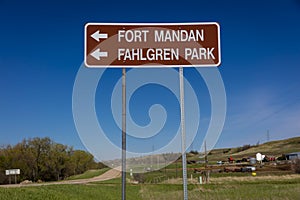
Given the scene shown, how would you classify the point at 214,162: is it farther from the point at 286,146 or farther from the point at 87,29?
the point at 87,29

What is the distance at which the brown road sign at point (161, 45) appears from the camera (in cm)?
384

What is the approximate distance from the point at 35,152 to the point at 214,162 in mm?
45284

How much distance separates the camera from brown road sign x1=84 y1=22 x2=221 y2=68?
151 inches

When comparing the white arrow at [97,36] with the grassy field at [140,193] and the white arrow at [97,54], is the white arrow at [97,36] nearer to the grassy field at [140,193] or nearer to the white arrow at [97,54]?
the white arrow at [97,54]

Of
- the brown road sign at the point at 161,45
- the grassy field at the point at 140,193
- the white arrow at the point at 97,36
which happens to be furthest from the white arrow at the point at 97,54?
the grassy field at the point at 140,193

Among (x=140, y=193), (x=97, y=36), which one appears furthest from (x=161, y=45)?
(x=140, y=193)

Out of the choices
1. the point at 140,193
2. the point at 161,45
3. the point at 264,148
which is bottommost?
the point at 140,193

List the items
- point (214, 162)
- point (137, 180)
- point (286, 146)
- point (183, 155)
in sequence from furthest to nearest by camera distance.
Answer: point (286, 146)
point (214, 162)
point (137, 180)
point (183, 155)

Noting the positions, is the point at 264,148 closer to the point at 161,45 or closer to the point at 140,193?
the point at 140,193

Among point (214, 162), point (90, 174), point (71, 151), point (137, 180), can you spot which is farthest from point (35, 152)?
point (214, 162)

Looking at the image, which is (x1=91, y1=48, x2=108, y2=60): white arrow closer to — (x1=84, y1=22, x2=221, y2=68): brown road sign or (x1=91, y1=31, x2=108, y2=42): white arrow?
(x1=84, y1=22, x2=221, y2=68): brown road sign

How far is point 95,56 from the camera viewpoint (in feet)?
12.5

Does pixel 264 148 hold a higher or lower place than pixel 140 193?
higher

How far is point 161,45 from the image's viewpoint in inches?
153
